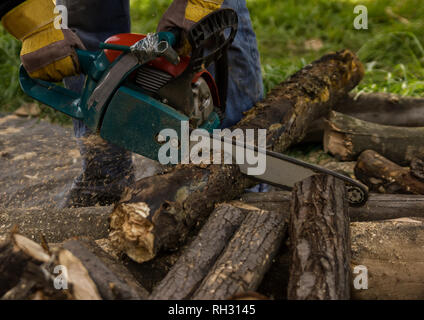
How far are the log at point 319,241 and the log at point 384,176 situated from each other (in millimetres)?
703

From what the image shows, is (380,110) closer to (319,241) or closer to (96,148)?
(319,241)

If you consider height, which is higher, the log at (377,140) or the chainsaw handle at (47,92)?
the chainsaw handle at (47,92)

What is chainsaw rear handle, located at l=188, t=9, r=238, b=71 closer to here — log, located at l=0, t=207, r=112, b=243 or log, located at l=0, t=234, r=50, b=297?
log, located at l=0, t=207, r=112, b=243

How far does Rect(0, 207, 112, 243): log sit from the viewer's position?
1893 millimetres

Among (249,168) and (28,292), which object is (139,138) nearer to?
(249,168)

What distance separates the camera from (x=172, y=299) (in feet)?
4.36

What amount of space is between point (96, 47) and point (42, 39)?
768mm

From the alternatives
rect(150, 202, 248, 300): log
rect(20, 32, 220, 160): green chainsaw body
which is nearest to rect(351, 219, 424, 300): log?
rect(150, 202, 248, 300): log

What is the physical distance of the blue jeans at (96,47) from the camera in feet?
8.83

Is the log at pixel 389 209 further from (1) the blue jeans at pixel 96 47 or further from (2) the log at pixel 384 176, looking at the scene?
(1) the blue jeans at pixel 96 47

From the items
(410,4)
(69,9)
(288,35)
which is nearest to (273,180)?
(69,9)

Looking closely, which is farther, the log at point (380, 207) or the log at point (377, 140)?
the log at point (377, 140)

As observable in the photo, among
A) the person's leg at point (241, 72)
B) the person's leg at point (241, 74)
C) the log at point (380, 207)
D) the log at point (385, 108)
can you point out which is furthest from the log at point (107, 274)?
the log at point (385, 108)

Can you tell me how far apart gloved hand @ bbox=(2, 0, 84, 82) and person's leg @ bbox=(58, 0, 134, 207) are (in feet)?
2.15
